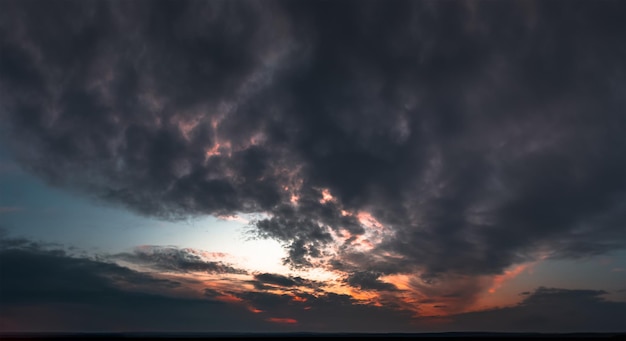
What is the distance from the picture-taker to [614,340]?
325 ft

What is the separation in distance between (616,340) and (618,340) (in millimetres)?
498

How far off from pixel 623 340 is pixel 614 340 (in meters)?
4.33

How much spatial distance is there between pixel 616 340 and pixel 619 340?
1082 mm

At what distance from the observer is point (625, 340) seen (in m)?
93.6

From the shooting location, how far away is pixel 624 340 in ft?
310

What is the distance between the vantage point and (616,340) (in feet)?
325

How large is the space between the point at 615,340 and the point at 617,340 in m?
0.41

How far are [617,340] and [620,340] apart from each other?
159 centimetres

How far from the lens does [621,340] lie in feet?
317

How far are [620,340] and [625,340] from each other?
4303 mm

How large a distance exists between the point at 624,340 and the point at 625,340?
2.89ft

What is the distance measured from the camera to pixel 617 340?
98750 mm

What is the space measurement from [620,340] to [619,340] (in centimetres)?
71

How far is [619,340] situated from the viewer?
97.9 metres
